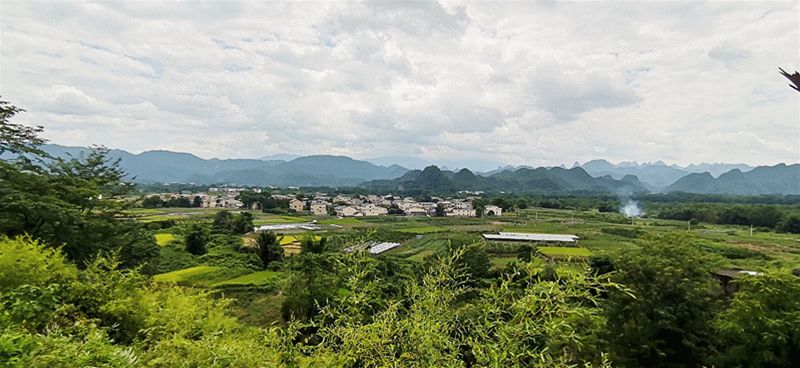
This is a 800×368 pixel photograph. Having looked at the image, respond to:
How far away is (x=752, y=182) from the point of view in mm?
137000

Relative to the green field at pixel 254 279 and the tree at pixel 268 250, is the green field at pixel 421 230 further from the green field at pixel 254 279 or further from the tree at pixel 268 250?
the green field at pixel 254 279

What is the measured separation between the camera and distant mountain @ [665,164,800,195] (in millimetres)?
129500

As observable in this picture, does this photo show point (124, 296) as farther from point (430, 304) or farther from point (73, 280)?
point (430, 304)

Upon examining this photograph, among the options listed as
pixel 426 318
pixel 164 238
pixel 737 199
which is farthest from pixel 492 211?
pixel 737 199

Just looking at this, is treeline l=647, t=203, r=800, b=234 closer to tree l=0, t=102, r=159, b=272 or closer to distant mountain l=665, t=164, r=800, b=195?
tree l=0, t=102, r=159, b=272

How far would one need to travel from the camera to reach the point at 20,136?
966cm

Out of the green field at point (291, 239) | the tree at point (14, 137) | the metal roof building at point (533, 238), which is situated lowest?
the green field at point (291, 239)

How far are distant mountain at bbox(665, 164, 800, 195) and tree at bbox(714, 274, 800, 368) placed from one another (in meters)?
151

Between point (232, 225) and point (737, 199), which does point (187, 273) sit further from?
point (737, 199)

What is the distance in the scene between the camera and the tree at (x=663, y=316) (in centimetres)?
747

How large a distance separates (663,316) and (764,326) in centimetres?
141

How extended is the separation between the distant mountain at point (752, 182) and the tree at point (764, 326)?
150873 millimetres

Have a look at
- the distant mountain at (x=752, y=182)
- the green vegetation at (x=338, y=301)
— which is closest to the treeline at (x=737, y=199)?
the green vegetation at (x=338, y=301)

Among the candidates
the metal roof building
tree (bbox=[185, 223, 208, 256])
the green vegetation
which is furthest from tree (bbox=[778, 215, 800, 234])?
tree (bbox=[185, 223, 208, 256])
